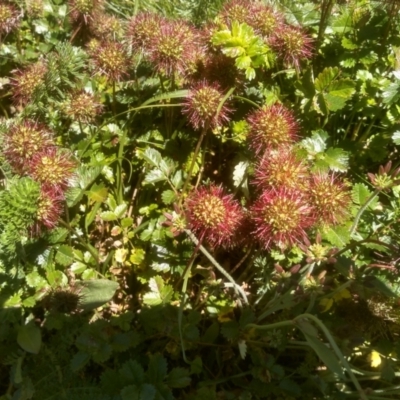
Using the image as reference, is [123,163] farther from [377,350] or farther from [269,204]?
[377,350]

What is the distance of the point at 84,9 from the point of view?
2.07 m

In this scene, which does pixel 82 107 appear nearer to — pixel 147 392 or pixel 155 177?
pixel 155 177

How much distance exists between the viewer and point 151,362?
4.85 feet

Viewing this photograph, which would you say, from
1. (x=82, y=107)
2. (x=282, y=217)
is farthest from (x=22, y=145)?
(x=282, y=217)

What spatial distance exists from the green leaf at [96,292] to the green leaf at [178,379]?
303mm

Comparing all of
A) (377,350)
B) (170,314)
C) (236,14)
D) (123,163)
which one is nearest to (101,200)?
(123,163)

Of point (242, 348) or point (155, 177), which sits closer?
point (242, 348)

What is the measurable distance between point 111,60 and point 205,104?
0.37 meters

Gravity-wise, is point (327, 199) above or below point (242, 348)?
above

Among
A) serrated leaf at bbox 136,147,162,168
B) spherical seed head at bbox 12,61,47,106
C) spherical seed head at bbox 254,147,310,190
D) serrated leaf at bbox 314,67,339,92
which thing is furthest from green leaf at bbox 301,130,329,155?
spherical seed head at bbox 12,61,47,106

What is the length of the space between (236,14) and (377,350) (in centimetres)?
110

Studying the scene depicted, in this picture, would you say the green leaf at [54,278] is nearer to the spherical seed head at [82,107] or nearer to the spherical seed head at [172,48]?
the spherical seed head at [82,107]

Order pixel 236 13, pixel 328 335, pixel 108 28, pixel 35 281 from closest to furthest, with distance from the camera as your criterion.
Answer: pixel 328 335 → pixel 35 281 → pixel 236 13 → pixel 108 28

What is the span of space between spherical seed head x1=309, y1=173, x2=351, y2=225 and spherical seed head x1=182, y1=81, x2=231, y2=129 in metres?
0.34
